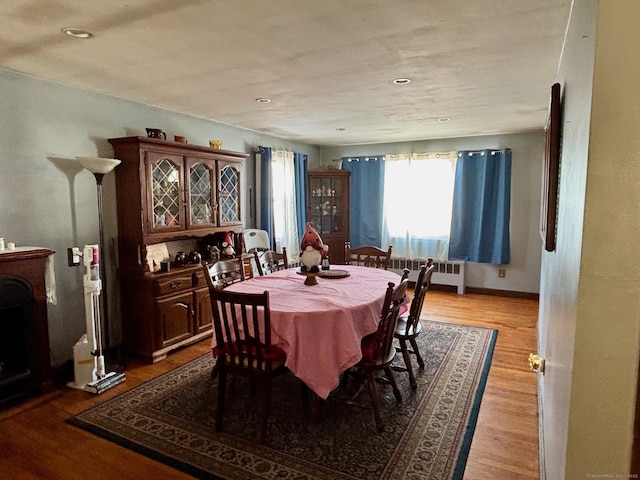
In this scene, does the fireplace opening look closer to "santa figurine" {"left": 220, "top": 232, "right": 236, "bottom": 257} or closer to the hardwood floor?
the hardwood floor

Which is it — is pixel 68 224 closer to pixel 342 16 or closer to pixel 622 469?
pixel 342 16

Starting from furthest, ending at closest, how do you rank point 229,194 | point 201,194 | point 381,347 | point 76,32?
point 229,194 → point 201,194 → point 381,347 → point 76,32

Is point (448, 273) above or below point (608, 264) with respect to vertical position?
below

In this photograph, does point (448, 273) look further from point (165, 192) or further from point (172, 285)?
point (165, 192)

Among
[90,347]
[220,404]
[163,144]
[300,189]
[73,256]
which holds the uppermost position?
[163,144]

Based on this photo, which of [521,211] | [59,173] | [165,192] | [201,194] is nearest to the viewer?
[59,173]

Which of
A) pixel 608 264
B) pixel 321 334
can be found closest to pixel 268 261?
pixel 321 334

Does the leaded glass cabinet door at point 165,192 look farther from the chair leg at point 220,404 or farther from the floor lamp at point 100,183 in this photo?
the chair leg at point 220,404

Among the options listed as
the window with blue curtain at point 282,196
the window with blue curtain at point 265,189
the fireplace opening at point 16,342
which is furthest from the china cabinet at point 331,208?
the fireplace opening at point 16,342

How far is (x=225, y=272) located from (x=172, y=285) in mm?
721

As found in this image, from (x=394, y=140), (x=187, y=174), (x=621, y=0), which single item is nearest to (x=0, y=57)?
(x=187, y=174)

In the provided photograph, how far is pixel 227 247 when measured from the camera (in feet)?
14.3

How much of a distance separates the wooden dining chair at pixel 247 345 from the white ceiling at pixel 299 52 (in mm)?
1444

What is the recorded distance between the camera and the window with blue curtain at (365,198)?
636 centimetres
